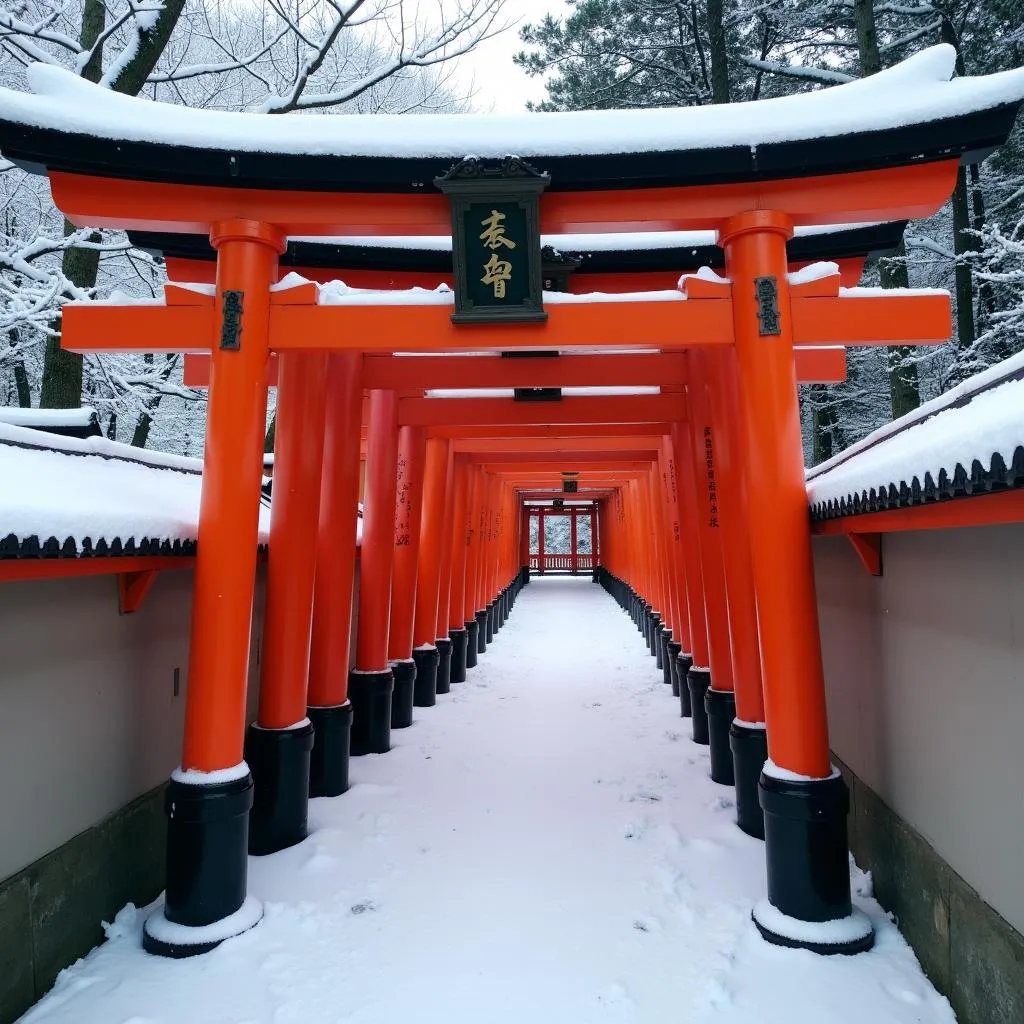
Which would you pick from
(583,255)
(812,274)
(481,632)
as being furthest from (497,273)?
(481,632)

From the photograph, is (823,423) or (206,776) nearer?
(206,776)

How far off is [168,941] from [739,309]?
14.7 feet

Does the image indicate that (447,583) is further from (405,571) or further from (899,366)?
(899,366)

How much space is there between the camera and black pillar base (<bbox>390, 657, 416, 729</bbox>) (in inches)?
309

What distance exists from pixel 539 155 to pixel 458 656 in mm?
7852

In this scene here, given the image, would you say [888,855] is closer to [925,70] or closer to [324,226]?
[925,70]

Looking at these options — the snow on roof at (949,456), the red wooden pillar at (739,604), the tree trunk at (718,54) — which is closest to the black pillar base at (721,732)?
the red wooden pillar at (739,604)

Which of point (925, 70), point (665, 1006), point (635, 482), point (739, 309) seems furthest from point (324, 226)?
point (635, 482)

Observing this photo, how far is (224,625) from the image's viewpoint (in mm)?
3896

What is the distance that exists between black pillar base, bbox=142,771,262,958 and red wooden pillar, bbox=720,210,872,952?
2.79 metres

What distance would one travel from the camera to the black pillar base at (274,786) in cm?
465

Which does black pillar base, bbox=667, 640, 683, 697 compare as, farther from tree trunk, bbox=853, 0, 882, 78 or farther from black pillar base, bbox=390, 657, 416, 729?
tree trunk, bbox=853, 0, 882, 78

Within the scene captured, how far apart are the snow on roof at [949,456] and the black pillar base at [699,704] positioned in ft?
11.5

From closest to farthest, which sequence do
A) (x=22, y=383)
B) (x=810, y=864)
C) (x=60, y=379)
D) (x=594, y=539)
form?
(x=810, y=864) < (x=60, y=379) < (x=22, y=383) < (x=594, y=539)
